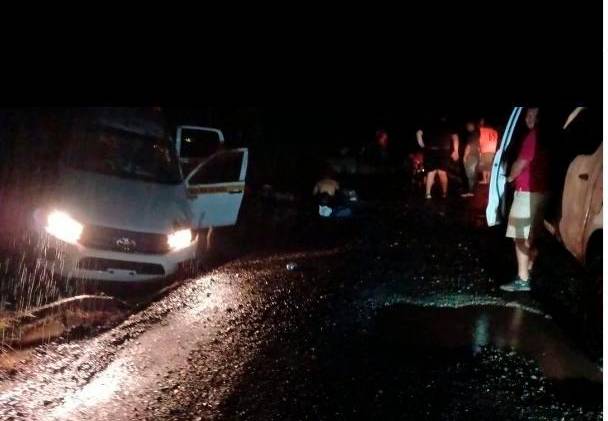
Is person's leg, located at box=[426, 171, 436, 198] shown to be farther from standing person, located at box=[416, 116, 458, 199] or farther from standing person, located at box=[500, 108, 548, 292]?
standing person, located at box=[500, 108, 548, 292]

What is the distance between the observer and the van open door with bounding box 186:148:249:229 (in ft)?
29.5

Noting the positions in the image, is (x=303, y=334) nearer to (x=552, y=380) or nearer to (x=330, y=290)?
(x=330, y=290)

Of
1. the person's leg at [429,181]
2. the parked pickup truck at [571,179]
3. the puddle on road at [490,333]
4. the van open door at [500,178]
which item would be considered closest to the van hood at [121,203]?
the puddle on road at [490,333]

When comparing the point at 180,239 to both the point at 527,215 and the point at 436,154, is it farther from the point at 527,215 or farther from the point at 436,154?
the point at 436,154

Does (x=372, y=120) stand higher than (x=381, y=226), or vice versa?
(x=372, y=120)

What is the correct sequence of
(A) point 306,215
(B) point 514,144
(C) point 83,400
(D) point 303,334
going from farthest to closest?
(A) point 306,215
(B) point 514,144
(D) point 303,334
(C) point 83,400

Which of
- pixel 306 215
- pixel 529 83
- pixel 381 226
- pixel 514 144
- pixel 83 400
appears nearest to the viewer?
pixel 83 400

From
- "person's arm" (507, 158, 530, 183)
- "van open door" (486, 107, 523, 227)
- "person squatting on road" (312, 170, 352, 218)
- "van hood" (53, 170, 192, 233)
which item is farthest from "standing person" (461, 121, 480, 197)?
"van hood" (53, 170, 192, 233)

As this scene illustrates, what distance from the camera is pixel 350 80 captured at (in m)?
6.52

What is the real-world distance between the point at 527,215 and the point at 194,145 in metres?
5.66

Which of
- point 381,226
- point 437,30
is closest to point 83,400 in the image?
point 437,30

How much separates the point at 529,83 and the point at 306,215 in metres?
6.99

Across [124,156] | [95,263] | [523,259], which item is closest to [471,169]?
[523,259]

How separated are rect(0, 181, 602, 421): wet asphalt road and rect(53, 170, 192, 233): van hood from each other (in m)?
0.85
